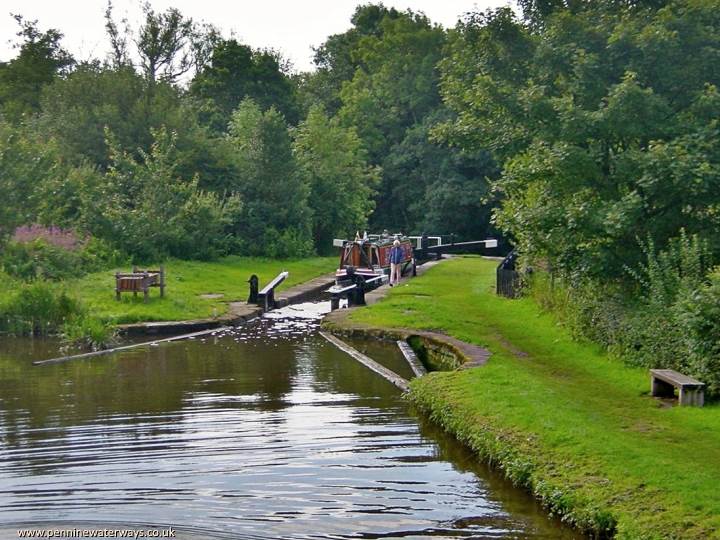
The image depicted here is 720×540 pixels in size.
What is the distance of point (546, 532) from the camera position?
8492 millimetres

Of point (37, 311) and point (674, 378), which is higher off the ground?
point (37, 311)

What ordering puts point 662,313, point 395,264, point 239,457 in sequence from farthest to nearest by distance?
point 395,264 → point 662,313 → point 239,457

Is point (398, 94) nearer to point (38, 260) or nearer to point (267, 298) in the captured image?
point (267, 298)

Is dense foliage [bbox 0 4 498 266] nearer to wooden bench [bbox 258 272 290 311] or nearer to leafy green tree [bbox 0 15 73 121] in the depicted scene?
leafy green tree [bbox 0 15 73 121]

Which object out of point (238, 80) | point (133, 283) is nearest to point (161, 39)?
point (238, 80)

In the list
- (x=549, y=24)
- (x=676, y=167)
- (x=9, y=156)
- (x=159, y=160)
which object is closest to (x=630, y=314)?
(x=676, y=167)

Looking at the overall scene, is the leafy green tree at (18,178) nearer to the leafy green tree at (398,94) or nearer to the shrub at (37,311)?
the shrub at (37,311)

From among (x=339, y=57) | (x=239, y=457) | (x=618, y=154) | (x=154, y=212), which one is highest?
(x=339, y=57)

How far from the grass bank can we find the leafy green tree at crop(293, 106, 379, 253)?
655 cm

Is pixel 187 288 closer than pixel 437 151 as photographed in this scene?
Yes

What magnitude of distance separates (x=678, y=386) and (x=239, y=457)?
5.75m

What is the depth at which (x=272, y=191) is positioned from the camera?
131 ft

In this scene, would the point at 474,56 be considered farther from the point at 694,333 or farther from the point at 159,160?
the point at 159,160

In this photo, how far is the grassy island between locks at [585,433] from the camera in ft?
26.9
